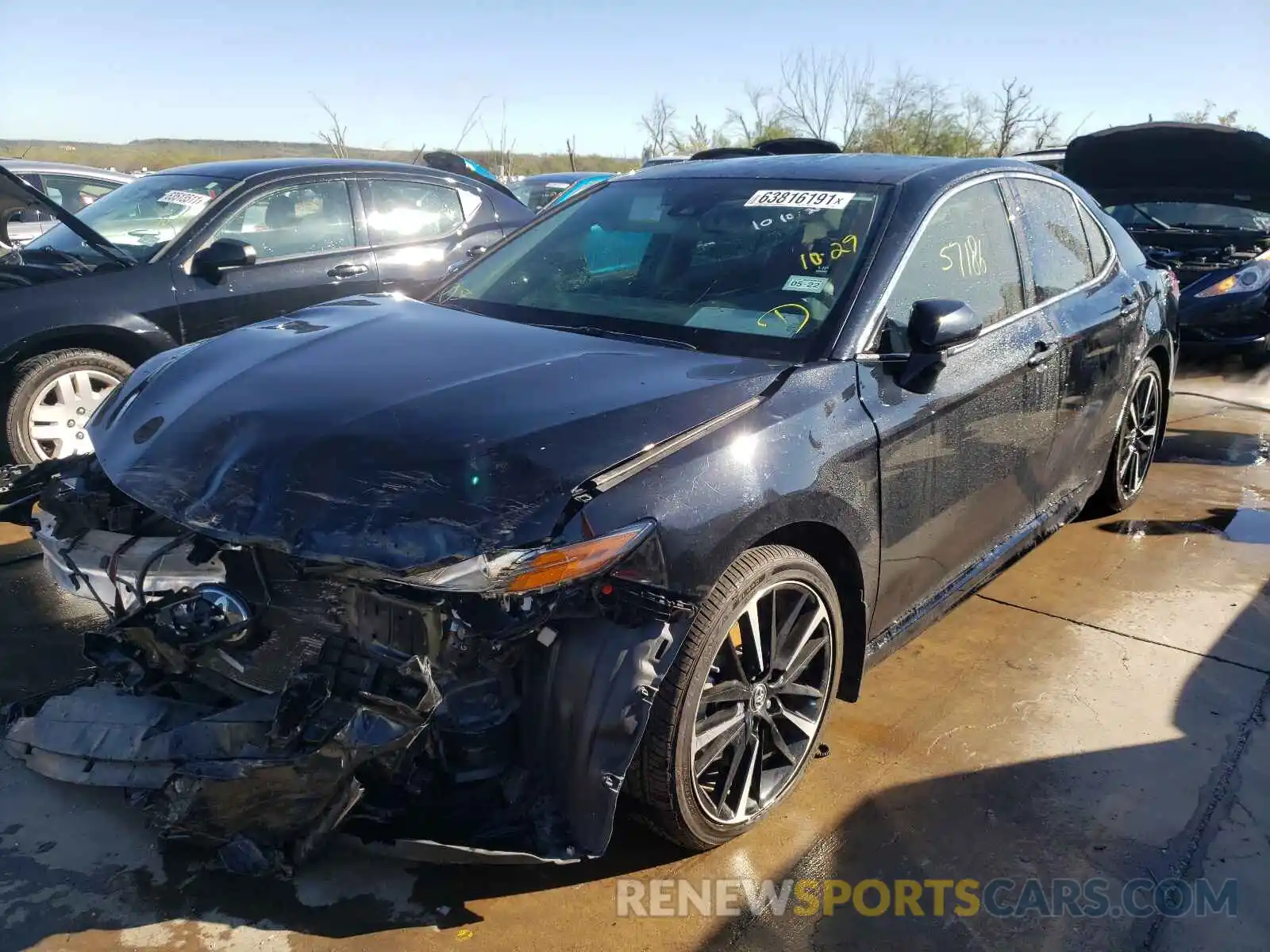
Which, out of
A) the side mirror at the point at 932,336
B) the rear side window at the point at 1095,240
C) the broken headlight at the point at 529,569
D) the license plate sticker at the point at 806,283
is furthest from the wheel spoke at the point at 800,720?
the rear side window at the point at 1095,240

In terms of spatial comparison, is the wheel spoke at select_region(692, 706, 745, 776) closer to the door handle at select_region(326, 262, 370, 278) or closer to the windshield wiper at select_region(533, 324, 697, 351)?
the windshield wiper at select_region(533, 324, 697, 351)

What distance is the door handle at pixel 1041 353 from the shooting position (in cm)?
353

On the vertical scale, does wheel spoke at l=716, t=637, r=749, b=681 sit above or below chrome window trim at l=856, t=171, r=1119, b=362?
below

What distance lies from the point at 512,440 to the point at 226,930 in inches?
52.3

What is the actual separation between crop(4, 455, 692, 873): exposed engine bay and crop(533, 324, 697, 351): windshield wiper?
92cm

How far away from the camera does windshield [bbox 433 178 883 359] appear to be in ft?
9.73

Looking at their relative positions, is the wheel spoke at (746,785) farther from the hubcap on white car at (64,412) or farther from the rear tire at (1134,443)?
the hubcap on white car at (64,412)

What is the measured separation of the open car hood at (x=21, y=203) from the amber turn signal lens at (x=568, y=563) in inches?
139

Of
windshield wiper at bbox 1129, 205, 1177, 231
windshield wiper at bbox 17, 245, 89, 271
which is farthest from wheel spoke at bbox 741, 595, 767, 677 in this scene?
windshield wiper at bbox 1129, 205, 1177, 231

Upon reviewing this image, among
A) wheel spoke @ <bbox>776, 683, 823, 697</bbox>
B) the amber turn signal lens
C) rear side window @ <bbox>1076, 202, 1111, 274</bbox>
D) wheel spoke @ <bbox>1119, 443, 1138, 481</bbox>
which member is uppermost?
rear side window @ <bbox>1076, 202, 1111, 274</bbox>

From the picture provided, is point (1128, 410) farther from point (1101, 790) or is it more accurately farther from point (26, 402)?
point (26, 402)

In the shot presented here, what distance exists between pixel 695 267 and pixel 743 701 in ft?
4.79

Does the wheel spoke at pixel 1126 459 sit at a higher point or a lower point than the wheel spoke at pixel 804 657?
lower

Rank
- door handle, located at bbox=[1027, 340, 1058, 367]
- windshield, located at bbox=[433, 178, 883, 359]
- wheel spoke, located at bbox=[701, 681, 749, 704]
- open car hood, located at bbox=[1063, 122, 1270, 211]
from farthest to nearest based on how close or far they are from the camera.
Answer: open car hood, located at bbox=[1063, 122, 1270, 211], door handle, located at bbox=[1027, 340, 1058, 367], windshield, located at bbox=[433, 178, 883, 359], wheel spoke, located at bbox=[701, 681, 749, 704]
